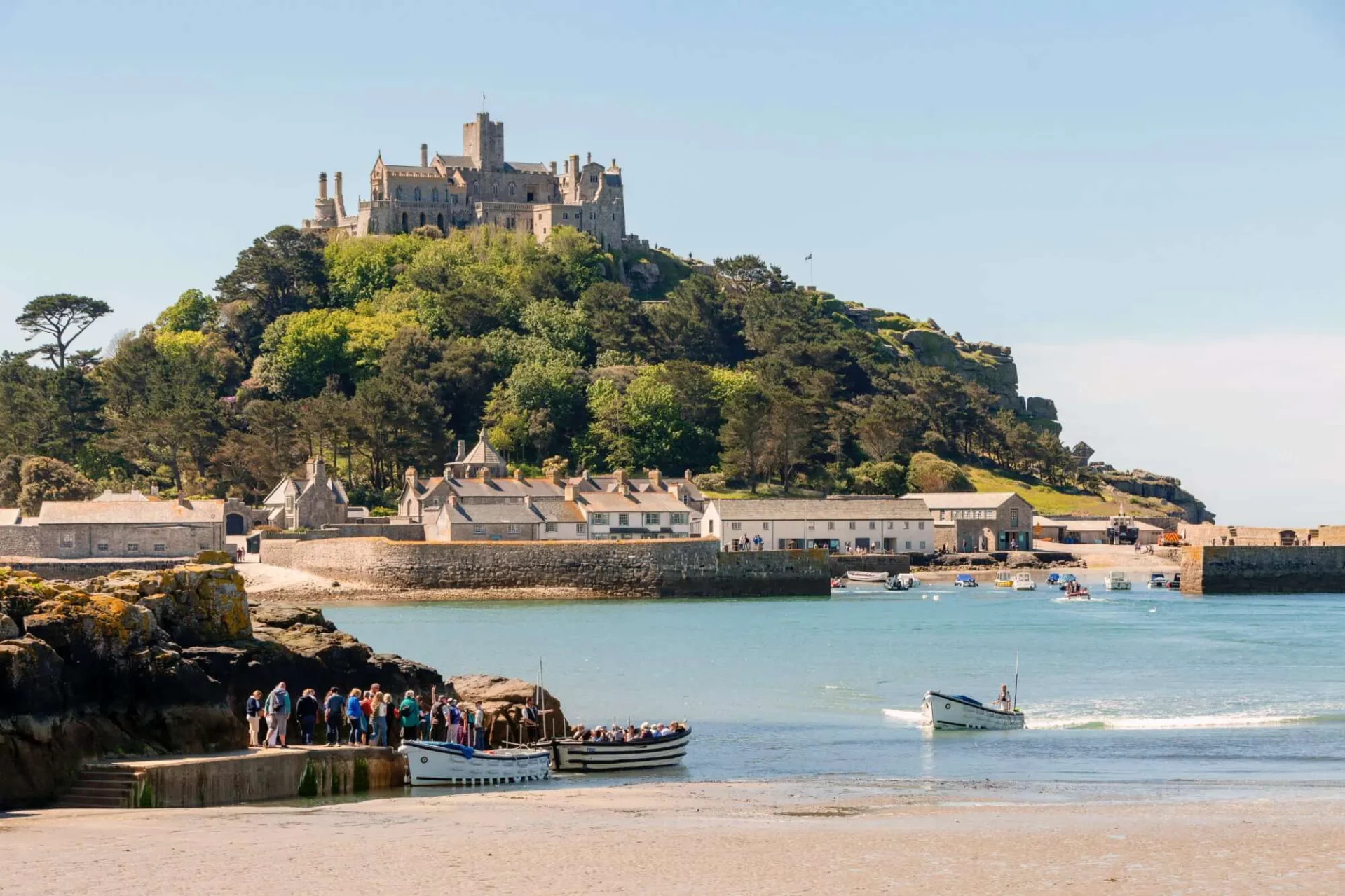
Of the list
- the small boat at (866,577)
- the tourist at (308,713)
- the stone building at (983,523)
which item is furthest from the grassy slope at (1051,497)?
the tourist at (308,713)

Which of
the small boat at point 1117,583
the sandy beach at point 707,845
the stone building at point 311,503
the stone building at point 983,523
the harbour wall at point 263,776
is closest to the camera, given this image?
the sandy beach at point 707,845

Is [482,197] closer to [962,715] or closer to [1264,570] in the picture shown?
[1264,570]

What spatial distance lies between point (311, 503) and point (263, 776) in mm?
59607

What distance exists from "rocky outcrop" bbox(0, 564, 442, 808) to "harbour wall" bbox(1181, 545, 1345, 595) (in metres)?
54.3

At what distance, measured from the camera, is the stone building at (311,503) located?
261 ft

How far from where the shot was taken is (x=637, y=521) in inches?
3167

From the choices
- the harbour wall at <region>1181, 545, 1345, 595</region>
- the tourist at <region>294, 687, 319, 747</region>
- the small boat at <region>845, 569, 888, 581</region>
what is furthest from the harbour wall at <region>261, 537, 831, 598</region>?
the tourist at <region>294, 687, 319, 747</region>

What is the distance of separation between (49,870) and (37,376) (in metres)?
92.7

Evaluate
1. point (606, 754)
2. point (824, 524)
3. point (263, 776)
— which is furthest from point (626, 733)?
point (824, 524)

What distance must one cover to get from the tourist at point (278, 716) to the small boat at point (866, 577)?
5930 cm

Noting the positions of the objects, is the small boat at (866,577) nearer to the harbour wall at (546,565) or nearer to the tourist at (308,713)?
the harbour wall at (546,565)

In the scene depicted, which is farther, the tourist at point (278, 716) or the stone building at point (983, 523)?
the stone building at point (983, 523)

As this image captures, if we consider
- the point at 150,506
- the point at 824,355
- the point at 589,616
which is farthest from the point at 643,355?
the point at 589,616

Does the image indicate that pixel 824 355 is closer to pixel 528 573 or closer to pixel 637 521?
pixel 637 521
